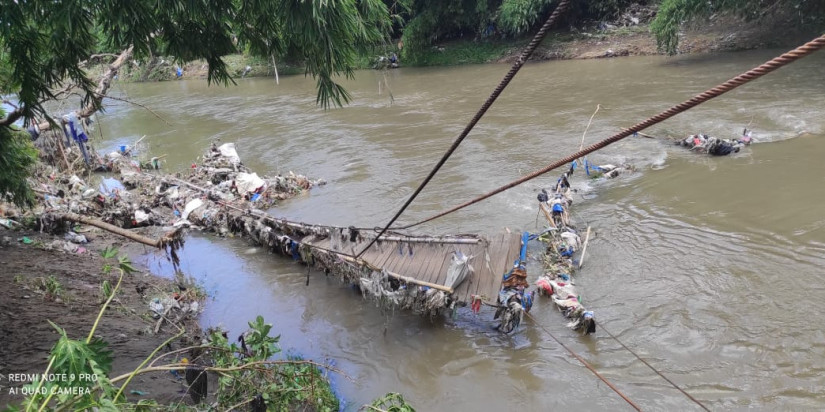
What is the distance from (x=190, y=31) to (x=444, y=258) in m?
3.46

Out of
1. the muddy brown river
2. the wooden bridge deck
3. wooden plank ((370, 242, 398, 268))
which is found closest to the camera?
the muddy brown river

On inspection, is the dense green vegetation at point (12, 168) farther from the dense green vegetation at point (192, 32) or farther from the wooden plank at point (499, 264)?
the wooden plank at point (499, 264)

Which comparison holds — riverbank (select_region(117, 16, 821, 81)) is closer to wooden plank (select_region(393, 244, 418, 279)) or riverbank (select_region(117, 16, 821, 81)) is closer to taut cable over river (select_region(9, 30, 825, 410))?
taut cable over river (select_region(9, 30, 825, 410))

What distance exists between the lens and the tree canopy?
8.91 feet

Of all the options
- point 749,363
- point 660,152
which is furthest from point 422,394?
point 660,152

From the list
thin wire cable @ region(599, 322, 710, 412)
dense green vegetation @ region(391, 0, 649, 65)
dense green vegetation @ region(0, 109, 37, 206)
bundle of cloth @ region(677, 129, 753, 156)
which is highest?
dense green vegetation @ region(391, 0, 649, 65)

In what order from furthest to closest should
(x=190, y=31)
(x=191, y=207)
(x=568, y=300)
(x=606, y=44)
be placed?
(x=606, y=44) → (x=191, y=207) → (x=568, y=300) → (x=190, y=31)

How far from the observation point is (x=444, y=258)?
5.64 metres

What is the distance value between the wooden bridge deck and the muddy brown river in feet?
2.08

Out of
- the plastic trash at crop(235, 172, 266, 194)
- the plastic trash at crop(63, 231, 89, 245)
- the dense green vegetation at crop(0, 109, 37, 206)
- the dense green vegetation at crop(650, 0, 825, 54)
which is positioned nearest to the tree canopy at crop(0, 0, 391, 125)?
the dense green vegetation at crop(0, 109, 37, 206)

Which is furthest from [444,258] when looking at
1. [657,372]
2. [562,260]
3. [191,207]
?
[191,207]

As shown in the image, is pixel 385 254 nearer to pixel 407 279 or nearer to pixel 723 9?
pixel 407 279

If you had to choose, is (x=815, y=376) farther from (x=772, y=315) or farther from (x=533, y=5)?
(x=533, y=5)

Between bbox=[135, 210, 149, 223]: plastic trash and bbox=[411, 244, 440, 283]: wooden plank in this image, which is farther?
bbox=[135, 210, 149, 223]: plastic trash
